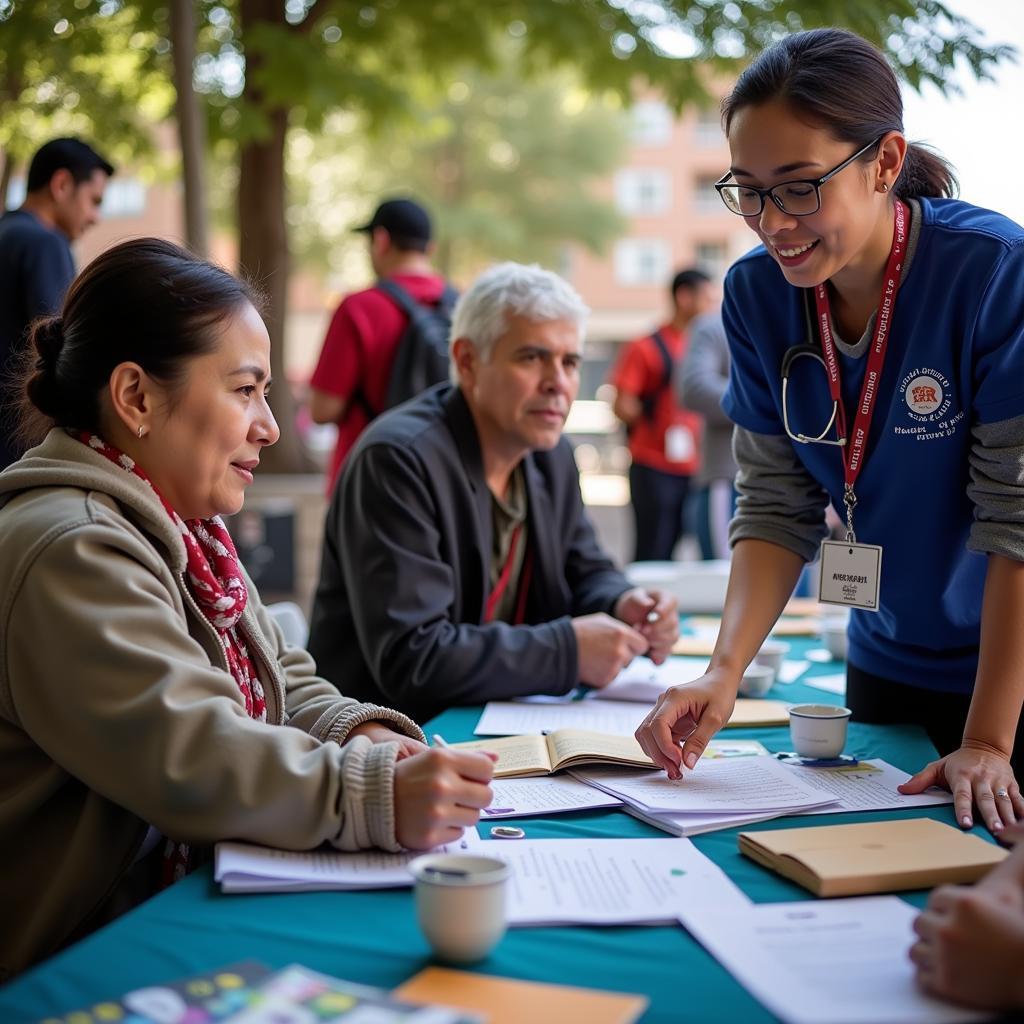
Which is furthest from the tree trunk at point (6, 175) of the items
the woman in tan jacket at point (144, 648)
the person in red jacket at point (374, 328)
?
the woman in tan jacket at point (144, 648)

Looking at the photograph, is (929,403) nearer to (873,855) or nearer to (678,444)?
(873,855)

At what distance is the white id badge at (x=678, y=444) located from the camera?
236 inches

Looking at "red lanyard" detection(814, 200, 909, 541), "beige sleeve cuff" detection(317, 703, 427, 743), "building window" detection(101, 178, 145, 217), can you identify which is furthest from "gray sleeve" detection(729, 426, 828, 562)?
"building window" detection(101, 178, 145, 217)

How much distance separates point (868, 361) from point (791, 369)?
14cm

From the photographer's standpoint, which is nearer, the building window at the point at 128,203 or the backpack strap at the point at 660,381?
the backpack strap at the point at 660,381

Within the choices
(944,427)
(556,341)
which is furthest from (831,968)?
(556,341)

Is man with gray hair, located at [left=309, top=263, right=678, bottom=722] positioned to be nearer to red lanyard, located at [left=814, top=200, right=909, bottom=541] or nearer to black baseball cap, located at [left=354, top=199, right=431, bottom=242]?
red lanyard, located at [left=814, top=200, right=909, bottom=541]

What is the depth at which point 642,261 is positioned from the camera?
29469mm

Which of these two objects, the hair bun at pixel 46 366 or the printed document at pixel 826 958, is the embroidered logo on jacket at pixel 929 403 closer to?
the printed document at pixel 826 958

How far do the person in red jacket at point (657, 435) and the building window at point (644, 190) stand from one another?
930 inches

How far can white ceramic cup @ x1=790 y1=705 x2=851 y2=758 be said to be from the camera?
1772 mm

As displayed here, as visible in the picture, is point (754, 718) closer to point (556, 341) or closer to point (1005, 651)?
point (1005, 651)

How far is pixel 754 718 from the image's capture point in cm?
206

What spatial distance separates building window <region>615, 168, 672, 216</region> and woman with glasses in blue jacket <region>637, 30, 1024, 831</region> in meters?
27.8
